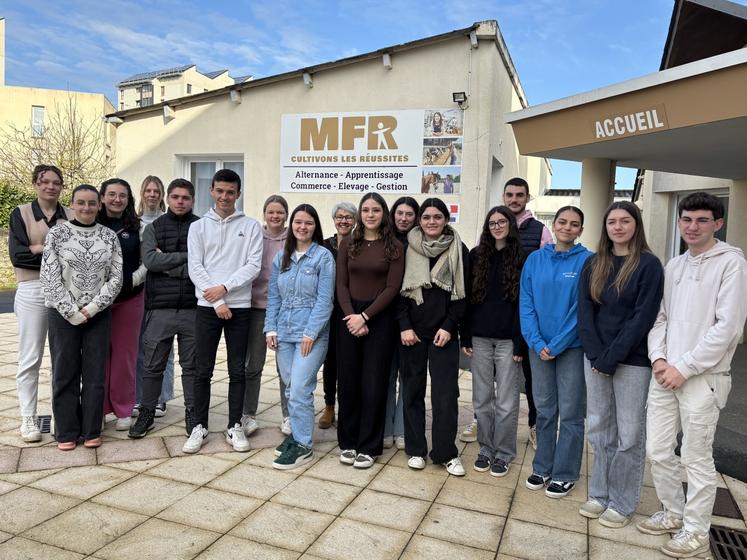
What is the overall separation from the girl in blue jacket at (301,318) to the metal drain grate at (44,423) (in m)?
1.90

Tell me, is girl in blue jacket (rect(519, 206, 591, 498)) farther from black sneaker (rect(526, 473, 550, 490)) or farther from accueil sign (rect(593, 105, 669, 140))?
accueil sign (rect(593, 105, 669, 140))

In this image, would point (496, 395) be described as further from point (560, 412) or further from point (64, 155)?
point (64, 155)

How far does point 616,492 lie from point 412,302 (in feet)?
5.51

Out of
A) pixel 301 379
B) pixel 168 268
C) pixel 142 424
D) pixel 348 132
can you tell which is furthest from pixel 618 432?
pixel 348 132

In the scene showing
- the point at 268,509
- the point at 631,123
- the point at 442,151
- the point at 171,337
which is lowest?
the point at 268,509

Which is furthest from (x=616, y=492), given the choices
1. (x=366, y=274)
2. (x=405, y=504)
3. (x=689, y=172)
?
(x=689, y=172)

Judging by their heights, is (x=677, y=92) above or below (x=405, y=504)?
above

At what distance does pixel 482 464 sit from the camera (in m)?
3.93

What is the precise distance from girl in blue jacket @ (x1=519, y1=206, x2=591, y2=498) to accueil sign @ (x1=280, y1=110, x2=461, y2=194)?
569 cm

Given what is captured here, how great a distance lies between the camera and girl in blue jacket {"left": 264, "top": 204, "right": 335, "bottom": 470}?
3.91 m

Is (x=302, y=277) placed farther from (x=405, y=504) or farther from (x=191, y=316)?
(x=405, y=504)

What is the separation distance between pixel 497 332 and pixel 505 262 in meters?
0.47

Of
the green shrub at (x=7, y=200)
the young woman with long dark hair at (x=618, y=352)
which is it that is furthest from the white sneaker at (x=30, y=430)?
the green shrub at (x=7, y=200)

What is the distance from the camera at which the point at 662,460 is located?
3.04 meters
